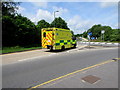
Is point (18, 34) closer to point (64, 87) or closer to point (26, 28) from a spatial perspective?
point (26, 28)

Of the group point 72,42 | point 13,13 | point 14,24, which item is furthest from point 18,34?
point 72,42

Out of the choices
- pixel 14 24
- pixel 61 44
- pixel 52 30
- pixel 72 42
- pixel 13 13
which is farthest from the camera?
pixel 13 13

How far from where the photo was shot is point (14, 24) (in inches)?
789

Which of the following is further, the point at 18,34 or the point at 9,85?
the point at 18,34

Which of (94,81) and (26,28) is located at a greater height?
(26,28)

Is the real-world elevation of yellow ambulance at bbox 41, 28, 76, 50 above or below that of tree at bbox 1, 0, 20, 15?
below

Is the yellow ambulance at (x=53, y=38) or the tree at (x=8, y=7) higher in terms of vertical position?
the tree at (x=8, y=7)

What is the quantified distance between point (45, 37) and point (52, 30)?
1.40 metres

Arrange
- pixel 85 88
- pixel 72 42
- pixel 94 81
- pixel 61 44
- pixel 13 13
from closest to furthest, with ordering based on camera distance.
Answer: pixel 85 88 < pixel 94 81 < pixel 61 44 < pixel 72 42 < pixel 13 13

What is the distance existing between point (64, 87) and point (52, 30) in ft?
32.1

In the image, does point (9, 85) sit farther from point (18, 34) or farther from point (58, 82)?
point (18, 34)

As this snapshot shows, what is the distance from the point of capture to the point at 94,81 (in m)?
4.54

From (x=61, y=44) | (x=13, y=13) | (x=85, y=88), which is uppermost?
(x=13, y=13)

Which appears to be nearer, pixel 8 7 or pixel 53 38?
pixel 53 38
